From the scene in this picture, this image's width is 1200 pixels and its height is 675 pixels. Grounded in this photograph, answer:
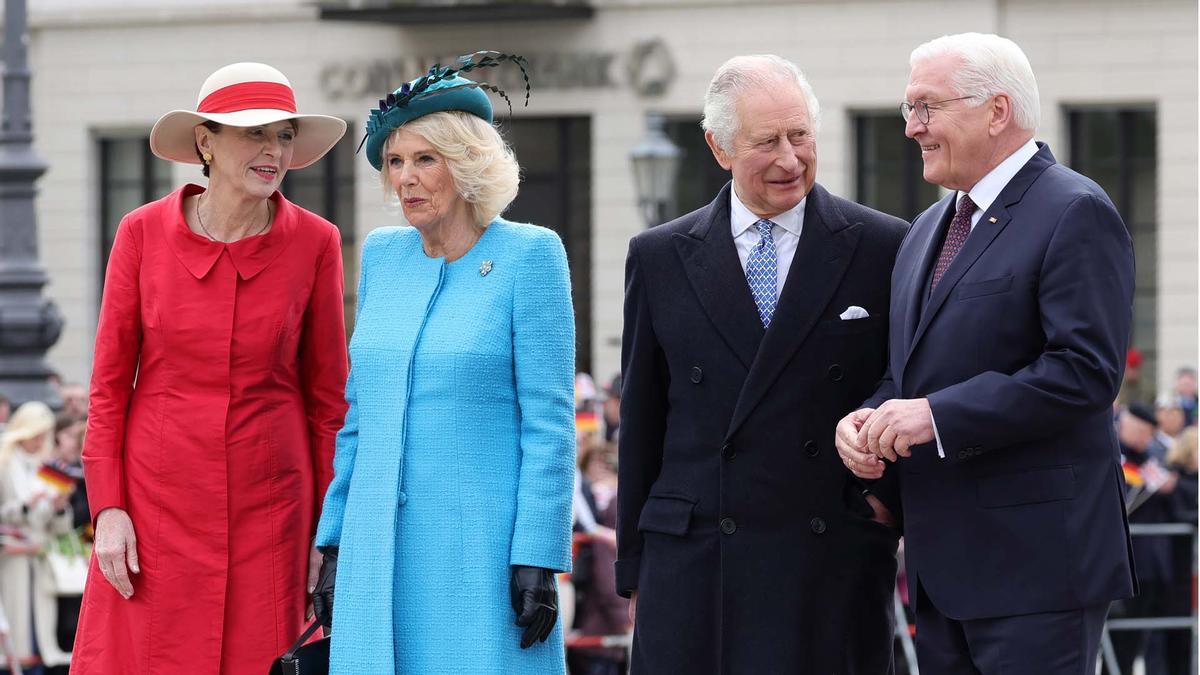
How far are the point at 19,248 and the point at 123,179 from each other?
13.2m

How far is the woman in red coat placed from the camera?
5.50m

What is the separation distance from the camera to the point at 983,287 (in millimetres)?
4699

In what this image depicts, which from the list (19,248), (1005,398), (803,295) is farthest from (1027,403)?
(19,248)

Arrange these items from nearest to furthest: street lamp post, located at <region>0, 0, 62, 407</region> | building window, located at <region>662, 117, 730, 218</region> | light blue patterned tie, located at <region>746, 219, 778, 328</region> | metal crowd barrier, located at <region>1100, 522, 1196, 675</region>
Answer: light blue patterned tie, located at <region>746, 219, 778, 328</region> → metal crowd barrier, located at <region>1100, 522, 1196, 675</region> → street lamp post, located at <region>0, 0, 62, 407</region> → building window, located at <region>662, 117, 730, 218</region>

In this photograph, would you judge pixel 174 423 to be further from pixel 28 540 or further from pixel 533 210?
pixel 533 210

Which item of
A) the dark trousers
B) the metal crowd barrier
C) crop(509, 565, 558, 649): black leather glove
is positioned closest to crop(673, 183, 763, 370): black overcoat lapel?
crop(509, 565, 558, 649): black leather glove

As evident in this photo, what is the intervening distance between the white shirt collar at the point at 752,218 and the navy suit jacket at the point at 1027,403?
1.98ft

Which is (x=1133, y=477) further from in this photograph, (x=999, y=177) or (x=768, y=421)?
(x=999, y=177)

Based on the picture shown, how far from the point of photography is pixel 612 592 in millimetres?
11750

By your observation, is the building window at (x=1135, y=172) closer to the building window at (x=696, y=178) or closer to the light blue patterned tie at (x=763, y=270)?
the building window at (x=696, y=178)

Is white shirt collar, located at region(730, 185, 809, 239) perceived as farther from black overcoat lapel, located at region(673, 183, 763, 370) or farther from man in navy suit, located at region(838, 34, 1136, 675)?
man in navy suit, located at region(838, 34, 1136, 675)

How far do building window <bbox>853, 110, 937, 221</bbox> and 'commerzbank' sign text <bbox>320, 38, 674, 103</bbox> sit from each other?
2.44 meters

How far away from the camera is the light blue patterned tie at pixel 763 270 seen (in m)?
5.29

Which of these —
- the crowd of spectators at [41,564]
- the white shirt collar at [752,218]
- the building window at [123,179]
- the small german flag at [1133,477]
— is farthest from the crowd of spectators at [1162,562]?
the building window at [123,179]
